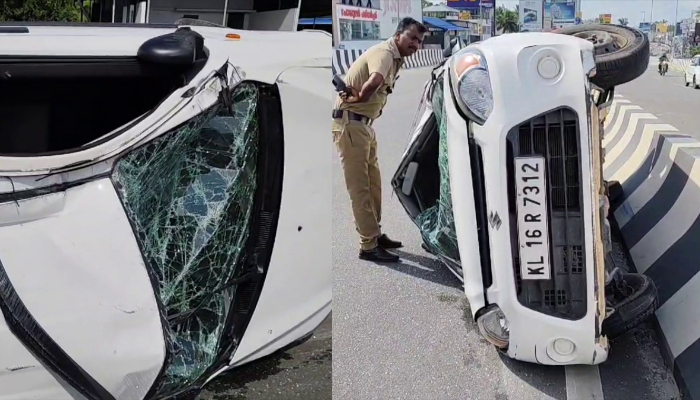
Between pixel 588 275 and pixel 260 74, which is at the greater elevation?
pixel 260 74

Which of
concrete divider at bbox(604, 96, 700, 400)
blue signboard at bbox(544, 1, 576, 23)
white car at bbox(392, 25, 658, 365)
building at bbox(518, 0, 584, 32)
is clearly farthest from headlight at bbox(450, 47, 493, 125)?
blue signboard at bbox(544, 1, 576, 23)

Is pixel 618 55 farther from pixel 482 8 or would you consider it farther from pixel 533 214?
pixel 482 8

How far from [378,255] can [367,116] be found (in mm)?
919

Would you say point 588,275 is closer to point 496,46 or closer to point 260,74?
point 496,46

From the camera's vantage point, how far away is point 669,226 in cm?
386

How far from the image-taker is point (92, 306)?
2.04 m

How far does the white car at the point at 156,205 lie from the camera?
199cm

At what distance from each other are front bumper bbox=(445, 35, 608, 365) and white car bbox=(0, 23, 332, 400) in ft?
2.28

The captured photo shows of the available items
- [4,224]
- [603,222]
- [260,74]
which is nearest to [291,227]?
[260,74]

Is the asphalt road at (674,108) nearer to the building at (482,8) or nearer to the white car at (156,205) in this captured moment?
the white car at (156,205)

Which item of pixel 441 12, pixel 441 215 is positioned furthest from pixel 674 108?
pixel 441 12

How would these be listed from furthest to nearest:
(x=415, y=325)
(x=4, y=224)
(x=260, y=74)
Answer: (x=415, y=325) < (x=260, y=74) < (x=4, y=224)

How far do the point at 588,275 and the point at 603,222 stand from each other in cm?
35

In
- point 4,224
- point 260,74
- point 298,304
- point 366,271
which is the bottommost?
point 366,271
